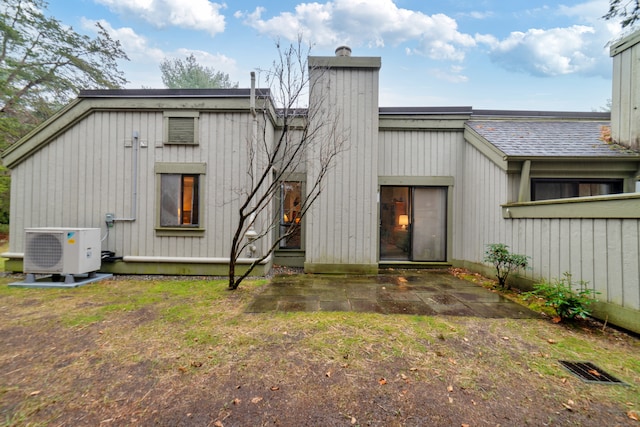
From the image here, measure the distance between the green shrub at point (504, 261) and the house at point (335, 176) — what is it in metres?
0.18

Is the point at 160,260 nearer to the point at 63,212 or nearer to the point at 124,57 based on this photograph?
the point at 63,212

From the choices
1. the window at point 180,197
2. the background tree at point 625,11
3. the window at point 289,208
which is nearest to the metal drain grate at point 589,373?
the window at point 289,208

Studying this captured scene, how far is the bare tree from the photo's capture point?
4.71m

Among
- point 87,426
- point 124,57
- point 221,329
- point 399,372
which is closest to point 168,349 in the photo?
point 221,329

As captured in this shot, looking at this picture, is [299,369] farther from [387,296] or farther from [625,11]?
[625,11]

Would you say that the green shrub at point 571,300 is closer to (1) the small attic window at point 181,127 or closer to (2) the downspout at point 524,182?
(2) the downspout at point 524,182

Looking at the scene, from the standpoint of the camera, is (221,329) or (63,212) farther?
(63,212)

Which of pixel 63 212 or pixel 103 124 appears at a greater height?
pixel 103 124

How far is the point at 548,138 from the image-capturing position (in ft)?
21.2

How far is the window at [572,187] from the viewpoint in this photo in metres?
5.92

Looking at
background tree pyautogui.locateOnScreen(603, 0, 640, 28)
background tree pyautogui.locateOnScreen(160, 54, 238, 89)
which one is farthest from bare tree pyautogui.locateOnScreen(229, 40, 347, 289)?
background tree pyautogui.locateOnScreen(160, 54, 238, 89)

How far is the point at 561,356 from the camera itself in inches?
107

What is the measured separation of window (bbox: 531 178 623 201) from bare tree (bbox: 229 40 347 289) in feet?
15.7

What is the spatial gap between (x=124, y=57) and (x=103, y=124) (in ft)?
41.5
